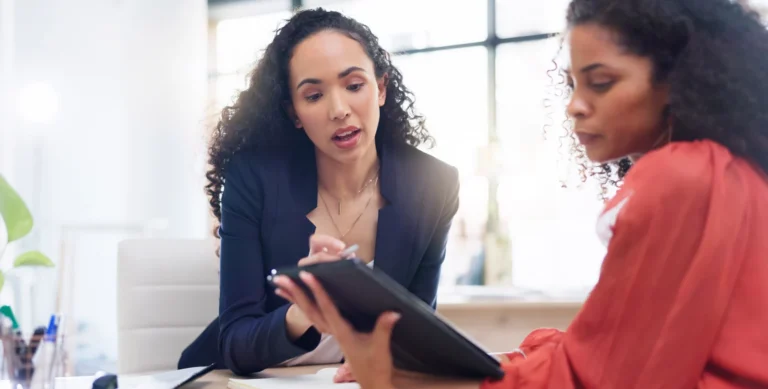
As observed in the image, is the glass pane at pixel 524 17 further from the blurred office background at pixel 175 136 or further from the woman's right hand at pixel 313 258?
the woman's right hand at pixel 313 258

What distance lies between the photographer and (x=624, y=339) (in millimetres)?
689

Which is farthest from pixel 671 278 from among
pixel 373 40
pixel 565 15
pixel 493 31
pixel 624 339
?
pixel 493 31

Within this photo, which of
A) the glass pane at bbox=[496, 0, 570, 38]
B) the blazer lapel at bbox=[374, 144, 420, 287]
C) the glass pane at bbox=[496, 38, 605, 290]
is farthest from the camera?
the glass pane at bbox=[496, 0, 570, 38]

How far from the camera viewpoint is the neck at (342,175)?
147 centimetres

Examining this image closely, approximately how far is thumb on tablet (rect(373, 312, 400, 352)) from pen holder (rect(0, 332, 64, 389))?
440 mm

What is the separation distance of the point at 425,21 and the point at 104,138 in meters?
1.91

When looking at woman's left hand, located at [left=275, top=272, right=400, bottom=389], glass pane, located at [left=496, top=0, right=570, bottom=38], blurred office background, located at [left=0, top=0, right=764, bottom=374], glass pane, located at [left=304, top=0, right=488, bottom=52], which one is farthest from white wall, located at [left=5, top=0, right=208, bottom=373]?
woman's left hand, located at [left=275, top=272, right=400, bottom=389]

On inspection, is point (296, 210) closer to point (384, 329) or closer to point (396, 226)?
point (396, 226)

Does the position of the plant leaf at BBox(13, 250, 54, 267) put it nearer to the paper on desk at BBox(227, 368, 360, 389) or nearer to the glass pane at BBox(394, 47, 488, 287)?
the paper on desk at BBox(227, 368, 360, 389)

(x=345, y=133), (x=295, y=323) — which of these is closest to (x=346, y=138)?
(x=345, y=133)

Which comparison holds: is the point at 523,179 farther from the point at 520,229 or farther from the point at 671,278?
the point at 671,278

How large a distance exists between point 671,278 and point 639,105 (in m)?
0.21

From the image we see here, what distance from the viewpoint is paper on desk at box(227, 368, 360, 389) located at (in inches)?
37.4

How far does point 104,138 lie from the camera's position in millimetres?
3701
